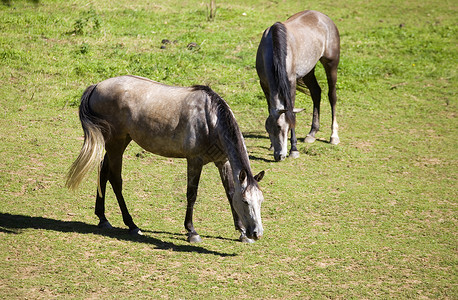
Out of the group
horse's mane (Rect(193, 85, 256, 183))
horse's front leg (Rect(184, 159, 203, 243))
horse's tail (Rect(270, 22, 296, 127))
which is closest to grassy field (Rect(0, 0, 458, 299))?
horse's front leg (Rect(184, 159, 203, 243))

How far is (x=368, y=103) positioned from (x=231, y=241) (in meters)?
6.82

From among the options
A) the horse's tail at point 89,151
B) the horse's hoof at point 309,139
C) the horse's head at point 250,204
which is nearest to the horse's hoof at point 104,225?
the horse's tail at point 89,151

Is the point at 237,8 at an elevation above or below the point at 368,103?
above

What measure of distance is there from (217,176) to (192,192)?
2222 mm

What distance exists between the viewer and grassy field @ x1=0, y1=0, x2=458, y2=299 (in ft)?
A: 19.0

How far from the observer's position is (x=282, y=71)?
8961mm

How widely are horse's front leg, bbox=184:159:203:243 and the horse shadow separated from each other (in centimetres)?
13

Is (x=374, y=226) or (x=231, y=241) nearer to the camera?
(x=231, y=241)

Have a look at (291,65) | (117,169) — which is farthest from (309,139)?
(117,169)

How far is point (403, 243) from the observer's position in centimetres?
676

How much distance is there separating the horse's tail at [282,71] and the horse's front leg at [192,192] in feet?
8.74

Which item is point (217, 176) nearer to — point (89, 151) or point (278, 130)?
point (278, 130)

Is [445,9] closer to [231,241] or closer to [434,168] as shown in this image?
[434,168]

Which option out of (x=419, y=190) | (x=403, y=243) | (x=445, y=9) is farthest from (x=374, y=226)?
(x=445, y=9)
